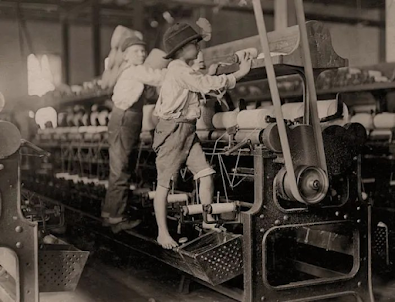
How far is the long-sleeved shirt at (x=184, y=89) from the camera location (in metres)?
3.04

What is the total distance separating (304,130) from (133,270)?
193 cm

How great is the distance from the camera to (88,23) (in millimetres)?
6492

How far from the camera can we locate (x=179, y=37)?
3176 mm

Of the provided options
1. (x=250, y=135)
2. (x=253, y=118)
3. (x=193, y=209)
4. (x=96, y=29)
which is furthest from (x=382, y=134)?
(x=96, y=29)

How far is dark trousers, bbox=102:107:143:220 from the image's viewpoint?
13.9 feet

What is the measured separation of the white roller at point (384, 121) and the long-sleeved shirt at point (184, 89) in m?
1.82

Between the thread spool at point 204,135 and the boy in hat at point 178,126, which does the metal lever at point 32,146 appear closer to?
the boy in hat at point 178,126

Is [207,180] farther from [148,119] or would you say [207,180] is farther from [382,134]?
[382,134]

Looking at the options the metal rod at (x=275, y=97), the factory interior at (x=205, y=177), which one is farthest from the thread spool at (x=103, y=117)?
the metal rod at (x=275, y=97)

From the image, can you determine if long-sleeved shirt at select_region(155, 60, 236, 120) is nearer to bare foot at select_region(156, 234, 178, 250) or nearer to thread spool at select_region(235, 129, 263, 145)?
thread spool at select_region(235, 129, 263, 145)

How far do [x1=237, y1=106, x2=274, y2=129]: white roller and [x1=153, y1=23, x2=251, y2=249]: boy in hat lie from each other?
11.0 inches

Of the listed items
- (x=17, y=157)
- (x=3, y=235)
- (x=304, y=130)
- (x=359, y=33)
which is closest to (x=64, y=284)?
(x=3, y=235)

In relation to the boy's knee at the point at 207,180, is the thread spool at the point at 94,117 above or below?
above

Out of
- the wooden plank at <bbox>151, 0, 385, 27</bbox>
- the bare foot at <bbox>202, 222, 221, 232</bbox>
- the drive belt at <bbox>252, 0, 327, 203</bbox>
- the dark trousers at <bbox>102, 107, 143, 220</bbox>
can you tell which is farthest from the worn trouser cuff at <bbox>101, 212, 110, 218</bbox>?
the wooden plank at <bbox>151, 0, 385, 27</bbox>
